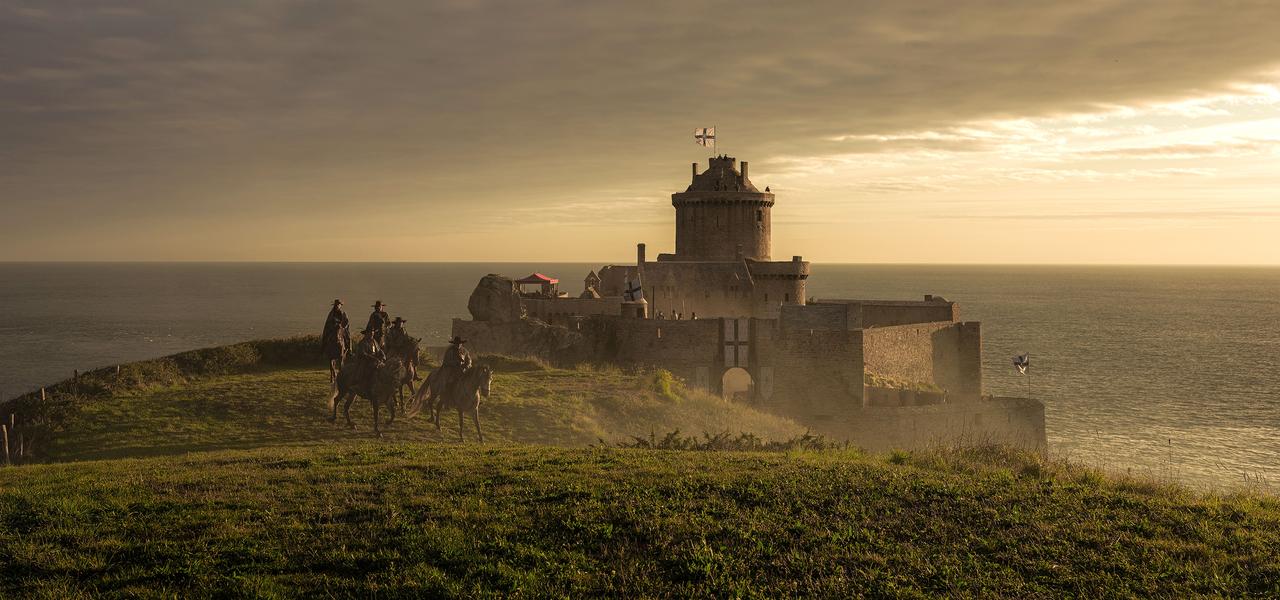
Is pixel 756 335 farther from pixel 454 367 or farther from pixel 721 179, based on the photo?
pixel 454 367

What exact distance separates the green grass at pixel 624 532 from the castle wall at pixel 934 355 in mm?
27684

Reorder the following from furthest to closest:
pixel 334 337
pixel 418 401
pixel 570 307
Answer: pixel 570 307, pixel 334 337, pixel 418 401

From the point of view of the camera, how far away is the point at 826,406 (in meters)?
37.2

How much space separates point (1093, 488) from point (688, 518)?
7.24 metres

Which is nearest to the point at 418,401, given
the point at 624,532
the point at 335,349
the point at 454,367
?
the point at 454,367

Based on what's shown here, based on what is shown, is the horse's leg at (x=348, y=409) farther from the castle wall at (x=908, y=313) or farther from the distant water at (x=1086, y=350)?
the distant water at (x=1086, y=350)

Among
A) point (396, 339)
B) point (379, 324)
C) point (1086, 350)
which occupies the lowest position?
point (1086, 350)

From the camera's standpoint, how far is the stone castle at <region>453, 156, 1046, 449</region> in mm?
37531

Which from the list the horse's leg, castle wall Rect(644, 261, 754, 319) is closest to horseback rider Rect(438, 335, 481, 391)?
the horse's leg

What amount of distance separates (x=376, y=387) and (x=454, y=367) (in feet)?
6.55

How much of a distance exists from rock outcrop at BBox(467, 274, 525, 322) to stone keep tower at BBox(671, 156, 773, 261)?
Result: 13092 mm

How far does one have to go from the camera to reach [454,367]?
2247 cm

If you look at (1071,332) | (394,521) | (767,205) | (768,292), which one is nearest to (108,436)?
(394,521)

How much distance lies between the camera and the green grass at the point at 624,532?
32.6 ft
